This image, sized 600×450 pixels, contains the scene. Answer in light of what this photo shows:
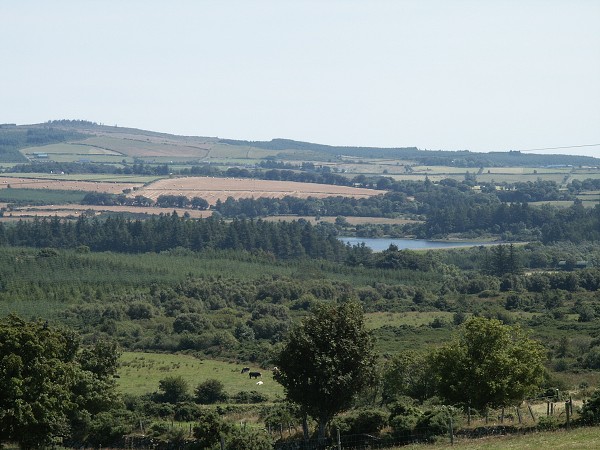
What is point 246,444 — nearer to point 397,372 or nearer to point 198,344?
point 397,372

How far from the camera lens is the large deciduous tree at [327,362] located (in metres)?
38.5

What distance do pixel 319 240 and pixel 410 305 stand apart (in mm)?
52374

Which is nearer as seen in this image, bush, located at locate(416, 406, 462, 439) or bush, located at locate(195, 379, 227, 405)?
bush, located at locate(416, 406, 462, 439)

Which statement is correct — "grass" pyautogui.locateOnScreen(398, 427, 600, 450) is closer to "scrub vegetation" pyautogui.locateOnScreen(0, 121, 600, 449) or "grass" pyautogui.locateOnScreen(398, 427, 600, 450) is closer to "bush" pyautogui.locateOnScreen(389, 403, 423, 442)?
"scrub vegetation" pyautogui.locateOnScreen(0, 121, 600, 449)

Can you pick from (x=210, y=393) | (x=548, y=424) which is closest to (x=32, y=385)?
(x=548, y=424)

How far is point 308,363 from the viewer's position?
128ft

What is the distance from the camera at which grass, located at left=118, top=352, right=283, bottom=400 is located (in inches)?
2507

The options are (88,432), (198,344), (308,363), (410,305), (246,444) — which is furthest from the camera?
(410,305)

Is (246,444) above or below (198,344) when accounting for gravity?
above

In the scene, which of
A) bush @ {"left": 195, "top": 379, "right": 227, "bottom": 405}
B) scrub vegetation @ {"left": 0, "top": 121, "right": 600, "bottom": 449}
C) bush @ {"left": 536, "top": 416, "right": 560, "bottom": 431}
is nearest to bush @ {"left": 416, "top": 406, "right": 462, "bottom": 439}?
scrub vegetation @ {"left": 0, "top": 121, "right": 600, "bottom": 449}

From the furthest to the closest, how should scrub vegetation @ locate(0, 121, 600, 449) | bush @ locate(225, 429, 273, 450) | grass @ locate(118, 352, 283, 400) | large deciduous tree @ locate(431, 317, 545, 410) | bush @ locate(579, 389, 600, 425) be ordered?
Answer: grass @ locate(118, 352, 283, 400) → large deciduous tree @ locate(431, 317, 545, 410) → scrub vegetation @ locate(0, 121, 600, 449) → bush @ locate(225, 429, 273, 450) → bush @ locate(579, 389, 600, 425)

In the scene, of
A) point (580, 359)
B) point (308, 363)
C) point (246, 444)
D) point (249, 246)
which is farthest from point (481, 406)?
point (249, 246)

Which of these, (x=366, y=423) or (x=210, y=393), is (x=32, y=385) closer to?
(x=366, y=423)

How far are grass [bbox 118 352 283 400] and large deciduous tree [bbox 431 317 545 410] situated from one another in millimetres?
19713
